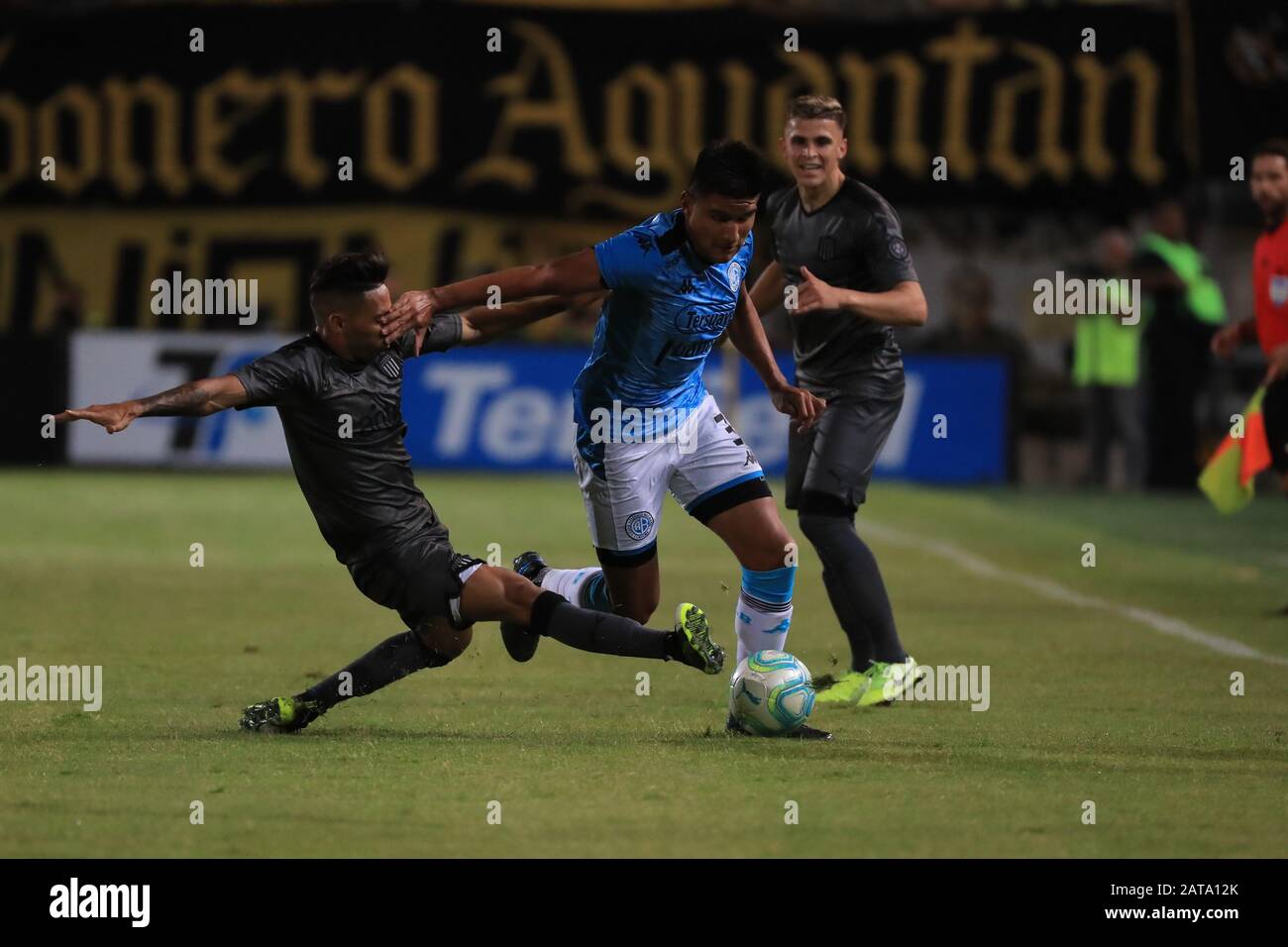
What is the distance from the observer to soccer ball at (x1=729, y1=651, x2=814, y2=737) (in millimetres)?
7258

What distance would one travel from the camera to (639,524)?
777 centimetres

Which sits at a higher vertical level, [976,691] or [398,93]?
[398,93]

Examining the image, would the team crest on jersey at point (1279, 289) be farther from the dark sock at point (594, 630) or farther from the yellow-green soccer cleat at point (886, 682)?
the dark sock at point (594, 630)

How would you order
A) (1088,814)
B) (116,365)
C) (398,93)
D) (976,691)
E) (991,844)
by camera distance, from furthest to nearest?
(398,93), (116,365), (976,691), (1088,814), (991,844)

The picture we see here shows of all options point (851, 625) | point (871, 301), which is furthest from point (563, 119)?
point (871, 301)

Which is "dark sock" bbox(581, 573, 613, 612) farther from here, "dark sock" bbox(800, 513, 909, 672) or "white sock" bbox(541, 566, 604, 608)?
"dark sock" bbox(800, 513, 909, 672)

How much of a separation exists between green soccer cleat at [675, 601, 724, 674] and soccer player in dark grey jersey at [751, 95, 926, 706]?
4.67 feet

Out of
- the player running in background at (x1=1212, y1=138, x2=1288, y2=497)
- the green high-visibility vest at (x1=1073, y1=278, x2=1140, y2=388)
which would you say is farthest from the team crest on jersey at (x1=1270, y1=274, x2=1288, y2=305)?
the green high-visibility vest at (x1=1073, y1=278, x2=1140, y2=388)

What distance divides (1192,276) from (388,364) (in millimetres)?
14173

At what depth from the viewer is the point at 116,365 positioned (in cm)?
2134

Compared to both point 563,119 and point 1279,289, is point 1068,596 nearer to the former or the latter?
point 1279,289

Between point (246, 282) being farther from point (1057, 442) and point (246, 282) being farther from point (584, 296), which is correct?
point (584, 296)

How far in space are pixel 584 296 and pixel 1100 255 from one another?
753 inches

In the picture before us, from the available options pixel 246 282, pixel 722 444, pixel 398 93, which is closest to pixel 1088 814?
pixel 722 444
